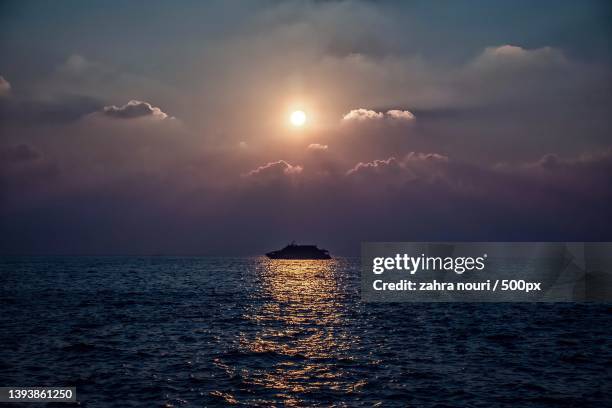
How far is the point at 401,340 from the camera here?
38.8m

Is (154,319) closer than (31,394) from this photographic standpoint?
No

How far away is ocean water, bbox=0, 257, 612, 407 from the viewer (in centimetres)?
2370

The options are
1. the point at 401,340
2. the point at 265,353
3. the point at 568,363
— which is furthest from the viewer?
the point at 401,340

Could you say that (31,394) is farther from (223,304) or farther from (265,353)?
(223,304)

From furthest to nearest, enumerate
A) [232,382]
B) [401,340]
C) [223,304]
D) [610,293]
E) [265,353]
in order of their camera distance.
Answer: [610,293], [223,304], [401,340], [265,353], [232,382]

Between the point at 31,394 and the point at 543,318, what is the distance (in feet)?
165

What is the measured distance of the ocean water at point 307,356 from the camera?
23703mm

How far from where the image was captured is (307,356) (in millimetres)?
32094

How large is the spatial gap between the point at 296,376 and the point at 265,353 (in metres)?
6.47

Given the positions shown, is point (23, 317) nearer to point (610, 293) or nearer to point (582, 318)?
point (582, 318)

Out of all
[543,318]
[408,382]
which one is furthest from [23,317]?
[543,318]

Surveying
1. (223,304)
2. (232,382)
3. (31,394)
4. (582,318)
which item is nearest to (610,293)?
(582,318)

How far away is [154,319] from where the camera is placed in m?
49.0

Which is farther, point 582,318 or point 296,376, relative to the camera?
point 582,318
